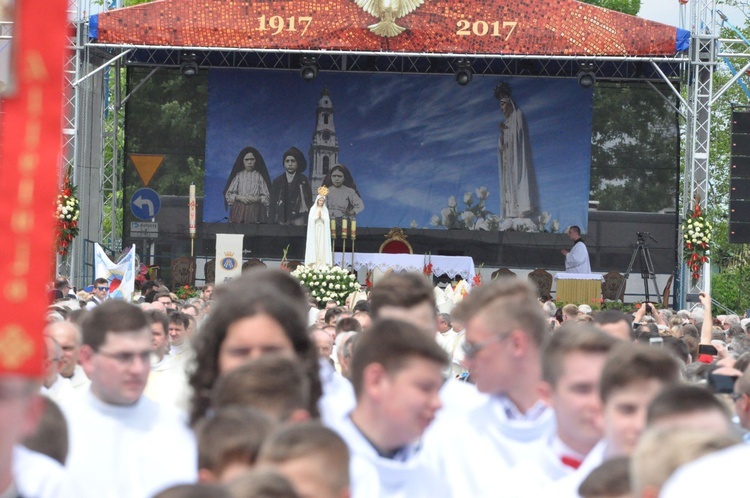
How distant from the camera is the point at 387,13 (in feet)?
75.0

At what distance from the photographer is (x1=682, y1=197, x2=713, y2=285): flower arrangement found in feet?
72.4

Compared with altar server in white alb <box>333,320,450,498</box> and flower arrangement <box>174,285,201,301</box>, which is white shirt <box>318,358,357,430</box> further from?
flower arrangement <box>174,285,201,301</box>

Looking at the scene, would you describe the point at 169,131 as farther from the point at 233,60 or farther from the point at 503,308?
the point at 503,308

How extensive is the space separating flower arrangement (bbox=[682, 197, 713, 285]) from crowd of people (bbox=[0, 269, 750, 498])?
17411 millimetres

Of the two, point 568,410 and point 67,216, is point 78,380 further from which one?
point 67,216

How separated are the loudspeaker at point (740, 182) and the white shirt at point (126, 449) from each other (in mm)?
13068

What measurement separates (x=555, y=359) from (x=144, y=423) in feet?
4.67

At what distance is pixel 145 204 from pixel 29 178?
26.7m

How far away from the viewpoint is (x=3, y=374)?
4.83ft

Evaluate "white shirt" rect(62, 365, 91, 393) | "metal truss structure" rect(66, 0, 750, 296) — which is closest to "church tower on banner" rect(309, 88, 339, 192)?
"metal truss structure" rect(66, 0, 750, 296)

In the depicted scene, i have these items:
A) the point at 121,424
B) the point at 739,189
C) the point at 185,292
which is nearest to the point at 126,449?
the point at 121,424

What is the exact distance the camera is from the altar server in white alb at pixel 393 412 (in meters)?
3.56

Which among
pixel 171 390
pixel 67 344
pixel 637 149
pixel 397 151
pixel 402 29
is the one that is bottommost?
pixel 171 390

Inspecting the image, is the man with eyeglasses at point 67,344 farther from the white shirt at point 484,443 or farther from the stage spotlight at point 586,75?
the stage spotlight at point 586,75
